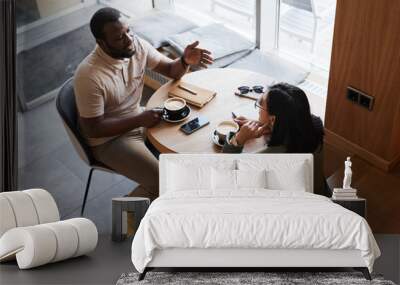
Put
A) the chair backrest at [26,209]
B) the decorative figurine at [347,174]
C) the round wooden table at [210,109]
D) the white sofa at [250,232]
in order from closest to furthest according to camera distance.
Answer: the white sofa at [250,232] → the chair backrest at [26,209] → the decorative figurine at [347,174] → the round wooden table at [210,109]

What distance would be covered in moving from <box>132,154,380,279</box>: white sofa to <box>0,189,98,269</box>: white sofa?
50 centimetres

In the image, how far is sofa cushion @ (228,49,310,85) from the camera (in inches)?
178

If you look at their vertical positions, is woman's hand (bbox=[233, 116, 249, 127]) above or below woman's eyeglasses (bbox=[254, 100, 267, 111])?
below

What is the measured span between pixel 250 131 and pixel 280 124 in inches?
7.4

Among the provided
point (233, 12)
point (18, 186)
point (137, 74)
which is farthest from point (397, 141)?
point (18, 186)

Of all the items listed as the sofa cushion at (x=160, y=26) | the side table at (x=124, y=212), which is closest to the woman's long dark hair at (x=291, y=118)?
the sofa cushion at (x=160, y=26)

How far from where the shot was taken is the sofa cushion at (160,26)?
4.54 meters

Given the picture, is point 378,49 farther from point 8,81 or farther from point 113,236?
point 8,81

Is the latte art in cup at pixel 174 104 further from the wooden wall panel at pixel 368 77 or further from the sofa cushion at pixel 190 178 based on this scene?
the wooden wall panel at pixel 368 77

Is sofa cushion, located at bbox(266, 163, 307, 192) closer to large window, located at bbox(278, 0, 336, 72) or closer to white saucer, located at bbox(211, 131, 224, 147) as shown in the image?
white saucer, located at bbox(211, 131, 224, 147)

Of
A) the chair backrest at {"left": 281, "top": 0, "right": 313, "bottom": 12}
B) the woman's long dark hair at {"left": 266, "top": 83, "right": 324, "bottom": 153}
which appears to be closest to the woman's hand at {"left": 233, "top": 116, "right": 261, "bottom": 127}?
the woman's long dark hair at {"left": 266, "top": 83, "right": 324, "bottom": 153}

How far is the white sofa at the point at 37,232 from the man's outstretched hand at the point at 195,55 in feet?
3.90

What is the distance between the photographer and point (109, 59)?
444cm

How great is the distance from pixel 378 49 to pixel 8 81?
7.63 ft
